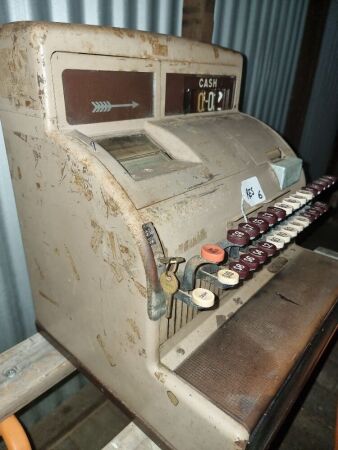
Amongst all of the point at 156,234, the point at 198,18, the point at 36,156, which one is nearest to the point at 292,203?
the point at 156,234

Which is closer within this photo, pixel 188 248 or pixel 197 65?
pixel 188 248

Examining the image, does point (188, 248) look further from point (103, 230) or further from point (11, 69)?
point (11, 69)

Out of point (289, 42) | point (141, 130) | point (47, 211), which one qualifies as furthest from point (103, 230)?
point (289, 42)

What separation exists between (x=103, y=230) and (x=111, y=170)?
0.15m

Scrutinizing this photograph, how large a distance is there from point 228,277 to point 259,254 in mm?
193

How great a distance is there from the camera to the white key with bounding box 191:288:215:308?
2.36 ft

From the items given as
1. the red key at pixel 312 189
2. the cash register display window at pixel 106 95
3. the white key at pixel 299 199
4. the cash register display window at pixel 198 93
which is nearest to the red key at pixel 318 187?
the red key at pixel 312 189

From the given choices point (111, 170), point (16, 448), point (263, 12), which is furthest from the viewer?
point (263, 12)

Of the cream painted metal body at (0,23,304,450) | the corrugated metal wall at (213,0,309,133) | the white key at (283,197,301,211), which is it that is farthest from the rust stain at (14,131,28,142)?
the corrugated metal wall at (213,0,309,133)

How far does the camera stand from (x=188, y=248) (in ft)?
2.76

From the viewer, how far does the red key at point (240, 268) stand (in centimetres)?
82

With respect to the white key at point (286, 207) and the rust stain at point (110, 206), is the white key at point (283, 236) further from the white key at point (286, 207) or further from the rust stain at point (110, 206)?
the rust stain at point (110, 206)

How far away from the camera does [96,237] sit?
0.79 m

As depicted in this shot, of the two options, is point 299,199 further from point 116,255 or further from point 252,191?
point 116,255
